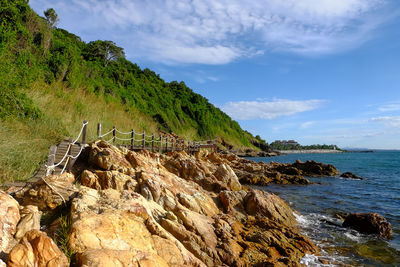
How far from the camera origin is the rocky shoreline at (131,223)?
10.5ft

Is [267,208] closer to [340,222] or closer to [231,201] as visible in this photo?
[231,201]

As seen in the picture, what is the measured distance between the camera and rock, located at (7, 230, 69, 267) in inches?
105

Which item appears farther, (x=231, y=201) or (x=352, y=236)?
(x=231, y=201)

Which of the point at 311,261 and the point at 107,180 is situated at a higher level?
the point at 107,180

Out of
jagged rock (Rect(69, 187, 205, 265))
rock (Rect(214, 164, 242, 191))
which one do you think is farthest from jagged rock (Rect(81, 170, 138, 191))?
rock (Rect(214, 164, 242, 191))

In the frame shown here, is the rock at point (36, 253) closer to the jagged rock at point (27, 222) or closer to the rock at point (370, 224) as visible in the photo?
the jagged rock at point (27, 222)

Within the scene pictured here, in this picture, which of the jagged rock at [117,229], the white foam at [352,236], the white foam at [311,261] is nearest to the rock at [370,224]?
the white foam at [352,236]

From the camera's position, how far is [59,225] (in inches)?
149

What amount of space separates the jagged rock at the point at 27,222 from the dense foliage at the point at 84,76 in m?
4.91

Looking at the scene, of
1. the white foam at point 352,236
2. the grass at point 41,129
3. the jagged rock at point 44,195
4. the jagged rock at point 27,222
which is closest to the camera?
the jagged rock at point 27,222

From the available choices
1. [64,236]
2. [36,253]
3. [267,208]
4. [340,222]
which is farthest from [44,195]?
[340,222]

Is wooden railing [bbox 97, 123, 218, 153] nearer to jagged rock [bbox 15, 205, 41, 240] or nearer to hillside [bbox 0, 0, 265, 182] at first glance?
hillside [bbox 0, 0, 265, 182]

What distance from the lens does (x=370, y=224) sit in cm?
827

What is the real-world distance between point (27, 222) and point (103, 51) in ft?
116
